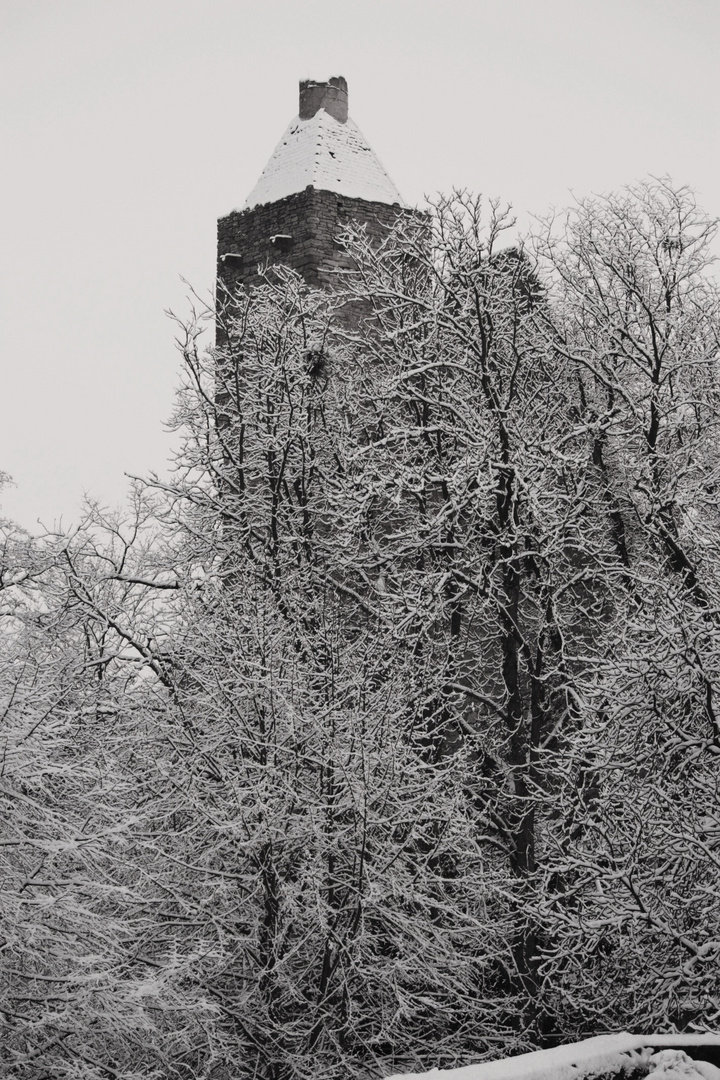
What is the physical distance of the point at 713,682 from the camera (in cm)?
999

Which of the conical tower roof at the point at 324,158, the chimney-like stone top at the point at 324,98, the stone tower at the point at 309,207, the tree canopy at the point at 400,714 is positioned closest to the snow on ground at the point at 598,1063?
the tree canopy at the point at 400,714

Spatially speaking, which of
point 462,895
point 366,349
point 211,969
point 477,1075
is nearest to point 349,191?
point 366,349

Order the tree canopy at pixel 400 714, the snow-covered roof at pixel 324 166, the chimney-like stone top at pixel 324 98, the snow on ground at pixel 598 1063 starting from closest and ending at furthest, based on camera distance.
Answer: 1. the snow on ground at pixel 598 1063
2. the tree canopy at pixel 400 714
3. the snow-covered roof at pixel 324 166
4. the chimney-like stone top at pixel 324 98

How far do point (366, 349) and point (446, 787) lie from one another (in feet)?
22.6

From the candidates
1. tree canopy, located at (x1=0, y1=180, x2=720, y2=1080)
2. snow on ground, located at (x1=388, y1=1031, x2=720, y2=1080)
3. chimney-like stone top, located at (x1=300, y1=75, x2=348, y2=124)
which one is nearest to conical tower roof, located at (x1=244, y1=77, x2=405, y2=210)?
chimney-like stone top, located at (x1=300, y1=75, x2=348, y2=124)

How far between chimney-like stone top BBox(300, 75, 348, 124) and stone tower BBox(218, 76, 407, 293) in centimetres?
38

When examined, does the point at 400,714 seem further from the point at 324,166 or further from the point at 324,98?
the point at 324,98

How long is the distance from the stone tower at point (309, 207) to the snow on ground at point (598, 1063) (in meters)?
13.2

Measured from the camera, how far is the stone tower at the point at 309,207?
61.1 ft

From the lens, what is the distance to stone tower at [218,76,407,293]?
18.6m

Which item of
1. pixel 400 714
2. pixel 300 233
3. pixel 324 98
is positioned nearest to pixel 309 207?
pixel 300 233

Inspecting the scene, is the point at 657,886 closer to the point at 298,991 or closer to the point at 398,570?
the point at 298,991

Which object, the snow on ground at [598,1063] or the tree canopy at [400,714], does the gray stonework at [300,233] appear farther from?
the snow on ground at [598,1063]

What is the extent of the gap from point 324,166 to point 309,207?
912 mm
